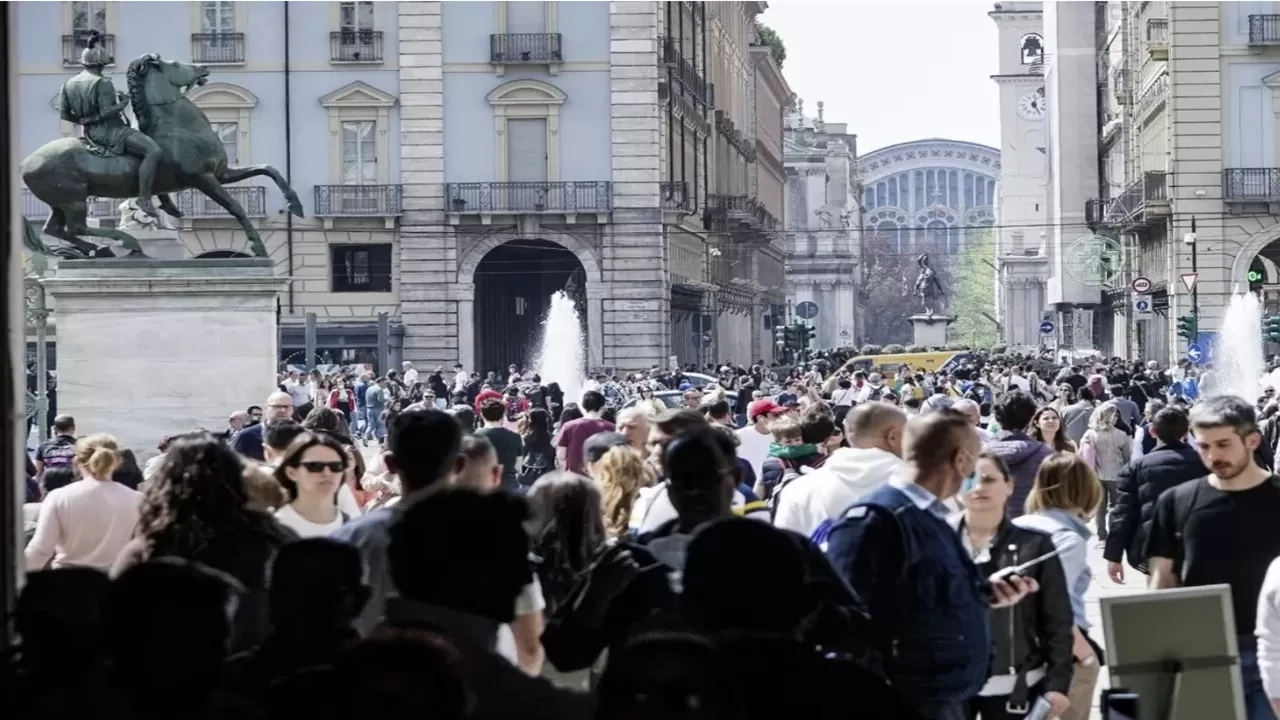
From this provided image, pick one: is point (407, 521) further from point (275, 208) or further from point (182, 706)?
point (275, 208)

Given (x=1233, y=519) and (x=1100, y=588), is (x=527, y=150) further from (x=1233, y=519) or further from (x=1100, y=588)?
(x=1233, y=519)

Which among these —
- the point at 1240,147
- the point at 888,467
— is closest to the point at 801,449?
the point at 888,467

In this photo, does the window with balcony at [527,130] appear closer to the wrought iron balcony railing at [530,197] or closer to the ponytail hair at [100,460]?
the wrought iron balcony railing at [530,197]

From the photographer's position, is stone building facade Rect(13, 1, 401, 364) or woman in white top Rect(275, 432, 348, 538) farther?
stone building facade Rect(13, 1, 401, 364)

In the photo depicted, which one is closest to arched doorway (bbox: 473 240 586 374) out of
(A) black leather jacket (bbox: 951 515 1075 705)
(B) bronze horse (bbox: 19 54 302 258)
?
(B) bronze horse (bbox: 19 54 302 258)

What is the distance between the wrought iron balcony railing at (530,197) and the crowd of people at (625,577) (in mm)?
43670

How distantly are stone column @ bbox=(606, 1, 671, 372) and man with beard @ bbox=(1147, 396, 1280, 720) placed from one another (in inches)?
1865

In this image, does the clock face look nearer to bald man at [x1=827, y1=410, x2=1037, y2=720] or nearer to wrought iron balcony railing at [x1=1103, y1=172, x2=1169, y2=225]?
wrought iron balcony railing at [x1=1103, y1=172, x2=1169, y2=225]

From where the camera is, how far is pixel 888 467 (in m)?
9.30

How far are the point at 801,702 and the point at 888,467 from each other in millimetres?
4953

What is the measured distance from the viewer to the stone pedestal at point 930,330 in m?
94.1

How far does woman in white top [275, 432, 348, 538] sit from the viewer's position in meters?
8.77

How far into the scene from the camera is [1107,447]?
18.8 m

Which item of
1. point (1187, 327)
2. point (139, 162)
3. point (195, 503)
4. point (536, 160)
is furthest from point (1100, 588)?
point (536, 160)
